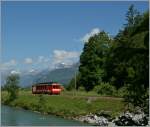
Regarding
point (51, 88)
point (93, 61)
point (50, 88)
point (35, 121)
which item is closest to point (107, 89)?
point (93, 61)

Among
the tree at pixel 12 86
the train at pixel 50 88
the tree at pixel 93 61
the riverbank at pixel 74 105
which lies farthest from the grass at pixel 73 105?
the tree at pixel 93 61

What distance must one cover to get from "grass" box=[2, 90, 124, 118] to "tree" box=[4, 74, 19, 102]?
764cm

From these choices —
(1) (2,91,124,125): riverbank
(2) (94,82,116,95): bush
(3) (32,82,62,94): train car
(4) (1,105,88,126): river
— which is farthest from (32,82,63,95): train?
(4) (1,105,88,126): river

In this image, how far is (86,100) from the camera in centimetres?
5088

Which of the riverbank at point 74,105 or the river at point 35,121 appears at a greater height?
the riverbank at point 74,105

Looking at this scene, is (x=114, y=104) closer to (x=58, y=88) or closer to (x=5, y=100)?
(x=58, y=88)

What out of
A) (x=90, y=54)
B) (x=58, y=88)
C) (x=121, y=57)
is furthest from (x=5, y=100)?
(x=121, y=57)

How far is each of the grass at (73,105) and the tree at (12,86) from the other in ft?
25.1

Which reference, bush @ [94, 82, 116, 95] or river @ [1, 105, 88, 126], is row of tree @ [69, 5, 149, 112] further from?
river @ [1, 105, 88, 126]

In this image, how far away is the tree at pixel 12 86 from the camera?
234 ft

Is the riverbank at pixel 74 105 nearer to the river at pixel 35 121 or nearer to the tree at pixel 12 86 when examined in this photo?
the river at pixel 35 121

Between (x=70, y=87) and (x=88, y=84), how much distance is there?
977 centimetres

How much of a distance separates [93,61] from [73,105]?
56.4 feet

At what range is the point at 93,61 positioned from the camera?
221 ft
